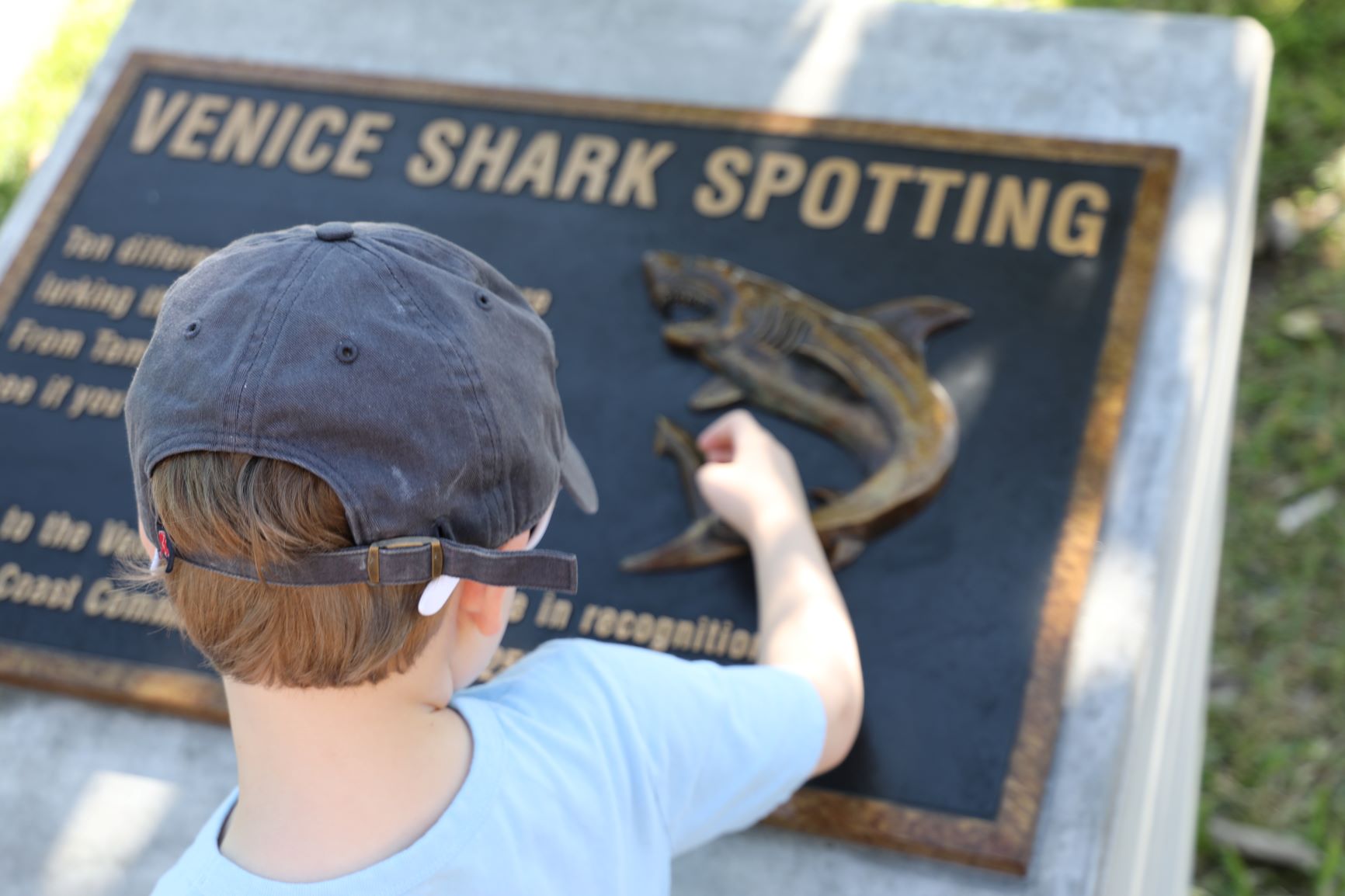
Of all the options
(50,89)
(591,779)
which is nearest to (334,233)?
(591,779)

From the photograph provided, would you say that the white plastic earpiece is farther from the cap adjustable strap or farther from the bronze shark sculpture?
the bronze shark sculpture

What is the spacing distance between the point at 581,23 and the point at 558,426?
1.74m

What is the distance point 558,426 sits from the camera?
1348mm

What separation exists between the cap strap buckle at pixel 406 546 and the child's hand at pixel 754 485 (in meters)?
0.86

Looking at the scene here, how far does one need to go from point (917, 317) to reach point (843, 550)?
16.9 inches

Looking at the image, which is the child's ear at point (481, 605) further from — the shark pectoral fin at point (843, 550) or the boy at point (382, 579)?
the shark pectoral fin at point (843, 550)

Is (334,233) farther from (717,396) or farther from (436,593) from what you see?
(717,396)

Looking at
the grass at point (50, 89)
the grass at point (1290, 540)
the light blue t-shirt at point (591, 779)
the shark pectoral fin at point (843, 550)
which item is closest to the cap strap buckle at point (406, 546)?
the light blue t-shirt at point (591, 779)

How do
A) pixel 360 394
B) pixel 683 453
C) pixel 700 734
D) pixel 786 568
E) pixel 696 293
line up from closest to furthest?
1. pixel 360 394
2. pixel 700 734
3. pixel 786 568
4. pixel 683 453
5. pixel 696 293

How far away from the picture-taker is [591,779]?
1.37 m

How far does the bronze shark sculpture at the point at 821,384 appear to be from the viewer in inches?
83.0

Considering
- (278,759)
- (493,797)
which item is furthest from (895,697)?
(278,759)

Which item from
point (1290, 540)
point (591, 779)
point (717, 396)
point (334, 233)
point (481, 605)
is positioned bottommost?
point (591, 779)

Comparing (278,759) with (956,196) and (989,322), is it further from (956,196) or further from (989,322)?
(956,196)
